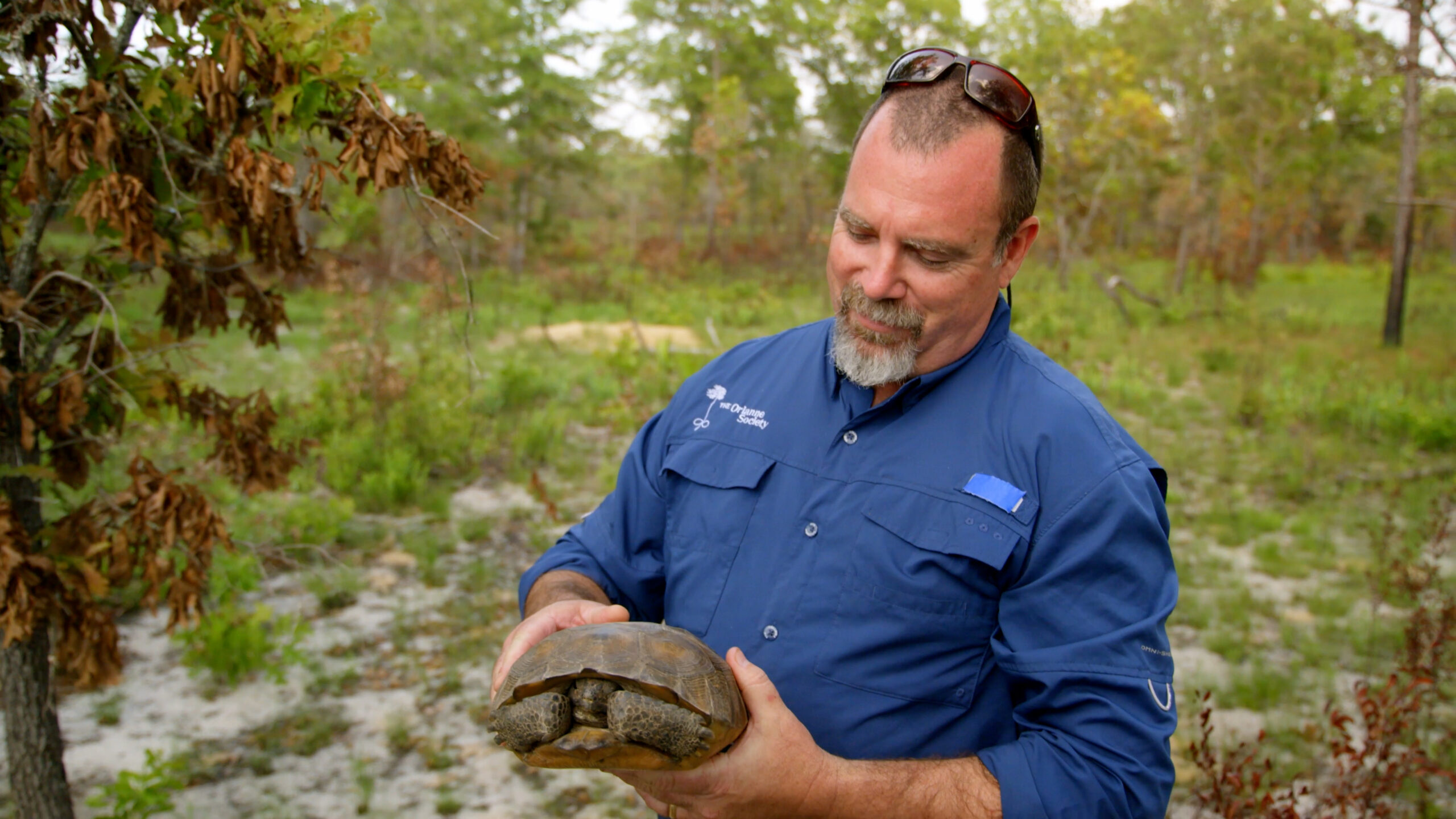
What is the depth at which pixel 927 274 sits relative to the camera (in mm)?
1942

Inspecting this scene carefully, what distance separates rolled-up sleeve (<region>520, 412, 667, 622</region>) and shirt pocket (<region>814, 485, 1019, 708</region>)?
65 centimetres

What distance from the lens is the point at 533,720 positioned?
5.90ft

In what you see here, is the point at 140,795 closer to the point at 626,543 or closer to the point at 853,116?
the point at 626,543

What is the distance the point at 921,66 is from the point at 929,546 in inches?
42.2

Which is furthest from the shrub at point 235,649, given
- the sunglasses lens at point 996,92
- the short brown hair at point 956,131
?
the sunglasses lens at point 996,92

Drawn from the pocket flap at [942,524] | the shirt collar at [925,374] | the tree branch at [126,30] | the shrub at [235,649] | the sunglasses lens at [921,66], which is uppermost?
the tree branch at [126,30]

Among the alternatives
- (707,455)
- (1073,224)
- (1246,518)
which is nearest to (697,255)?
(1073,224)

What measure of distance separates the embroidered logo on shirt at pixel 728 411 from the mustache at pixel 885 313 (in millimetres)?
341

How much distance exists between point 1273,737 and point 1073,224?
29585 mm

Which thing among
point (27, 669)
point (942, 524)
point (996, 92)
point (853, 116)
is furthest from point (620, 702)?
point (853, 116)

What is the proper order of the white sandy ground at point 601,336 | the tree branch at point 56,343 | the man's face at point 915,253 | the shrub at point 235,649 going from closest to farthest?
the man's face at point 915,253
the tree branch at point 56,343
the shrub at point 235,649
the white sandy ground at point 601,336

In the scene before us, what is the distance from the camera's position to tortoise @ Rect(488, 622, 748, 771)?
1.71 meters

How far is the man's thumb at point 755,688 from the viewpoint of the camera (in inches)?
69.1

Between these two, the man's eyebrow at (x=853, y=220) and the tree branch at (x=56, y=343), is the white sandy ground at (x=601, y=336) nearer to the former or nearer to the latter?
the tree branch at (x=56, y=343)
